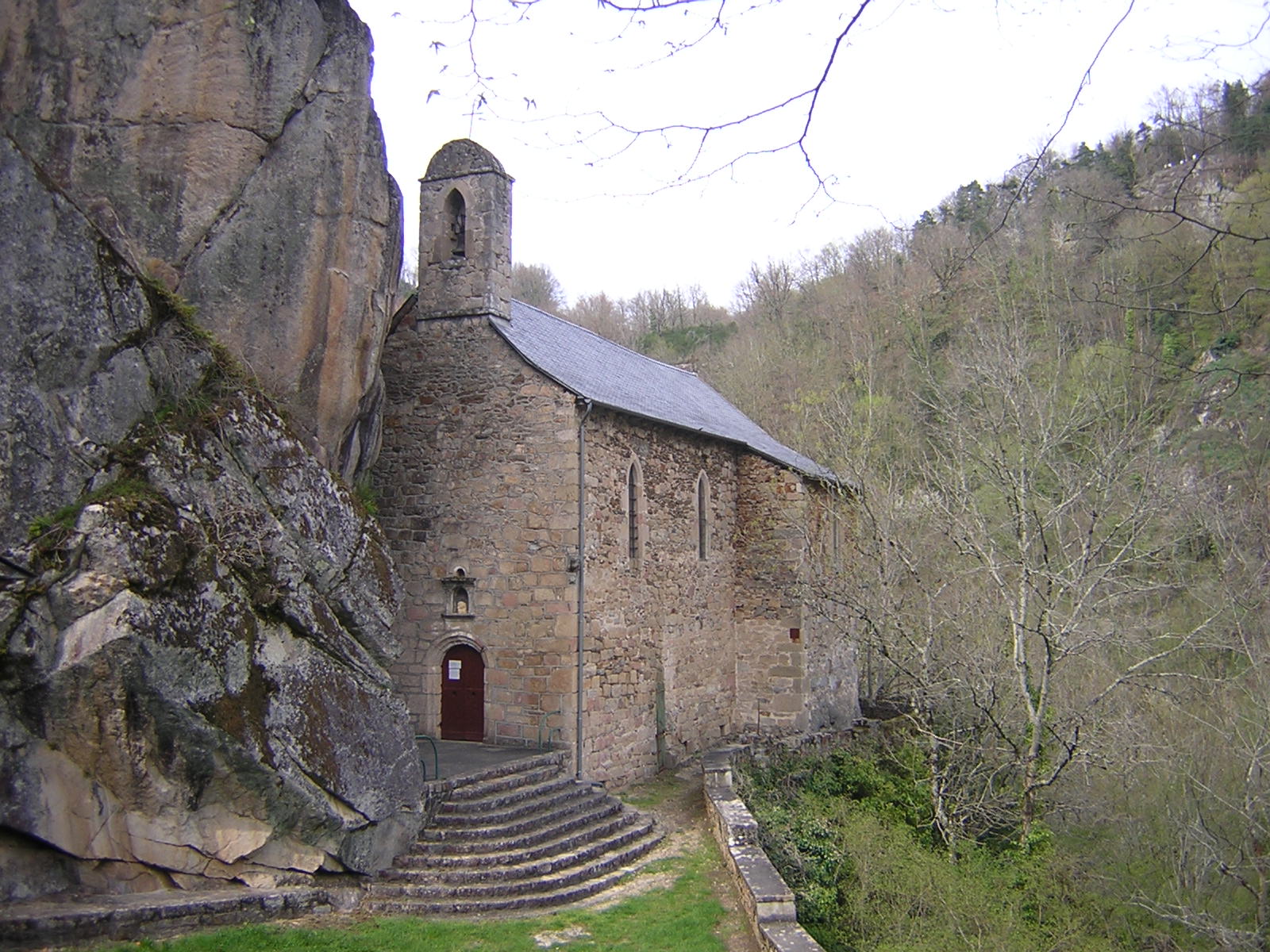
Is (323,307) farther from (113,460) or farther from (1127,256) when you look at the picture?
(1127,256)

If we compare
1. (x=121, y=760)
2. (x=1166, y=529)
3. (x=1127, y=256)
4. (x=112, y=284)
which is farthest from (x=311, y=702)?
(x=1166, y=529)

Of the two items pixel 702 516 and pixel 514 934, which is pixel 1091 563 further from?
pixel 514 934

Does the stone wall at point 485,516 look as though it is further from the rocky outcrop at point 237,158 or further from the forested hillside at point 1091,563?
the forested hillside at point 1091,563

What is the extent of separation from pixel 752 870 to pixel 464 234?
10.8 m

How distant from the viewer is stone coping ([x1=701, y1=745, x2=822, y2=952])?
9156 mm

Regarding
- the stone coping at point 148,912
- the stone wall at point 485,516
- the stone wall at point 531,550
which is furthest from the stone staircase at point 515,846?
the stone wall at point 485,516

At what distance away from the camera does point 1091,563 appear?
14.9 meters

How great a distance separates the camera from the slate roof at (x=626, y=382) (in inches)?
615

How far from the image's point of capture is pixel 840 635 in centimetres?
2173

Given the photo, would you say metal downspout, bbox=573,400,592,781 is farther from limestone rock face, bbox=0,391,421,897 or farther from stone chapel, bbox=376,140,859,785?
limestone rock face, bbox=0,391,421,897

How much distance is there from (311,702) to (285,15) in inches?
320

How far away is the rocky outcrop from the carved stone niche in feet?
11.6

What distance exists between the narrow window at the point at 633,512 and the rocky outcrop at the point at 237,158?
543 centimetres

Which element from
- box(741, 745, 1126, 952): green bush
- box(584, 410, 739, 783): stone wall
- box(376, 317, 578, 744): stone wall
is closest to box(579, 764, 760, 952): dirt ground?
box(584, 410, 739, 783): stone wall
